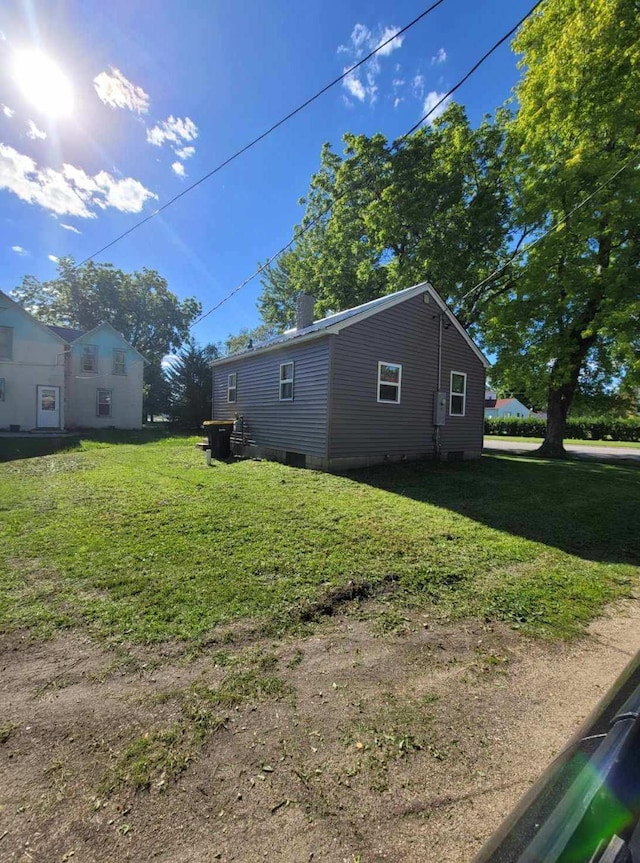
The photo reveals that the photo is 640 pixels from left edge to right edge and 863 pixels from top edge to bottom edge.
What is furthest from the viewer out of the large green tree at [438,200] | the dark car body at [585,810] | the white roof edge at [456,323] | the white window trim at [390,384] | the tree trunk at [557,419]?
the large green tree at [438,200]

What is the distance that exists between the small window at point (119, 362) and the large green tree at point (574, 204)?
68.9ft

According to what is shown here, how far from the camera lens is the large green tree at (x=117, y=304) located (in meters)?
35.3

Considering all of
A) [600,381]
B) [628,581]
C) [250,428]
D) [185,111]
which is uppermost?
[185,111]

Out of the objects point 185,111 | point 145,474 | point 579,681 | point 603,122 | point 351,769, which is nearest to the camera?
point 351,769

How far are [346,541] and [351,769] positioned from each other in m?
3.00

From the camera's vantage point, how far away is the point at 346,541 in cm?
474

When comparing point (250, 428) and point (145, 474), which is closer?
point (145, 474)

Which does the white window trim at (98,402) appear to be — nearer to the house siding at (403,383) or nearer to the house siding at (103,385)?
the house siding at (103,385)

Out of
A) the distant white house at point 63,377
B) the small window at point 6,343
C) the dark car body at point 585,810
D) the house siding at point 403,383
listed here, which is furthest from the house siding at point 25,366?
the dark car body at point 585,810

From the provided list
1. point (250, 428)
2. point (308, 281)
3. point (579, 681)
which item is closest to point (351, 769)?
point (579, 681)

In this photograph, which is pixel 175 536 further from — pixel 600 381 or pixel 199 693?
pixel 600 381

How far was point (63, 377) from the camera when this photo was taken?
A: 21.0m

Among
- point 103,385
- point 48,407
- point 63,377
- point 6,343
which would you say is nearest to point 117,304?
point 103,385

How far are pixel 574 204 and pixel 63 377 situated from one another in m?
24.1
